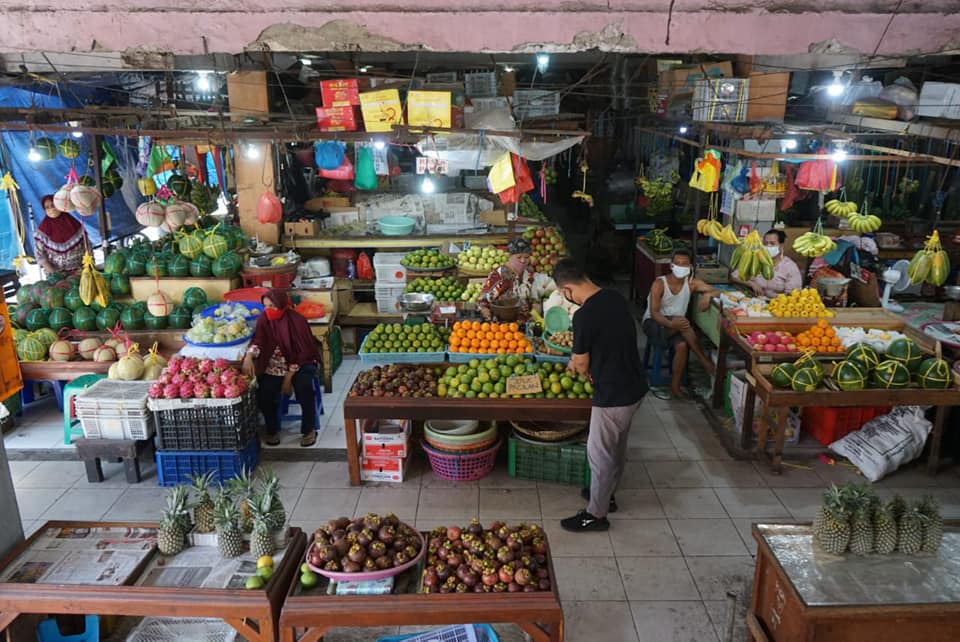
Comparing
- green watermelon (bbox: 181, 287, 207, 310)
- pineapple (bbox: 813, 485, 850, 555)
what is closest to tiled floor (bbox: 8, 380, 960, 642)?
pineapple (bbox: 813, 485, 850, 555)

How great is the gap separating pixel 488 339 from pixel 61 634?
3.85m

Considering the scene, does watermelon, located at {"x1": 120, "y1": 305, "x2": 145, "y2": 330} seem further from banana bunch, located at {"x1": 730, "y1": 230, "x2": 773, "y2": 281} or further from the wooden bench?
banana bunch, located at {"x1": 730, "y1": 230, "x2": 773, "y2": 281}

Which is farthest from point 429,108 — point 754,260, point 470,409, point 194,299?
point 754,260

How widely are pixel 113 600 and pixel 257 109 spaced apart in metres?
6.91

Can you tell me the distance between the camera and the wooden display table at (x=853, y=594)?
3439 mm

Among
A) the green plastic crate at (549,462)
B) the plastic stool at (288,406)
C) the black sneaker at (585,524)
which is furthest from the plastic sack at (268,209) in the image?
the black sneaker at (585,524)

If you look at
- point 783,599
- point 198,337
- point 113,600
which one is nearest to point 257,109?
point 198,337

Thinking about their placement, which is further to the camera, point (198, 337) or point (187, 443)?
point (198, 337)

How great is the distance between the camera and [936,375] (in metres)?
5.98

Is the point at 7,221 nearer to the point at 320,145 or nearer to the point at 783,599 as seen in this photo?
the point at 320,145

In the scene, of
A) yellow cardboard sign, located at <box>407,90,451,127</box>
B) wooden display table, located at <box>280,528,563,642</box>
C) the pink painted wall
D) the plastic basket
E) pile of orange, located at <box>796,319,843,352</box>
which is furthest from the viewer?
pile of orange, located at <box>796,319,843,352</box>

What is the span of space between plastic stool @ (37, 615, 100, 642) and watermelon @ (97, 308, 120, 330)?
4171 millimetres

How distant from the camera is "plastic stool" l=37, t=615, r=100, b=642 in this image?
386cm

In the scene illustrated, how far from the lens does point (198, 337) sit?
670cm
